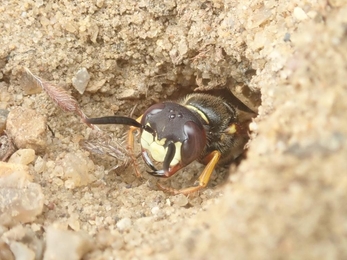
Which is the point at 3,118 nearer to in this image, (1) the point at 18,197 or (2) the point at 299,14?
(1) the point at 18,197

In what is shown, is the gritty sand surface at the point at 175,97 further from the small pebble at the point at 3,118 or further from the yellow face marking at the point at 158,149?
the yellow face marking at the point at 158,149

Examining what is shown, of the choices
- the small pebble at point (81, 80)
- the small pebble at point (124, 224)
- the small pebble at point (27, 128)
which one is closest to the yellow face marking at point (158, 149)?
the small pebble at point (81, 80)

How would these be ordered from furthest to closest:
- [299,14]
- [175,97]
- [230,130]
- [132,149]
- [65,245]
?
[175,97] → [230,130] → [132,149] → [299,14] → [65,245]

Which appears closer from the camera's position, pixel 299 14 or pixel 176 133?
pixel 299 14

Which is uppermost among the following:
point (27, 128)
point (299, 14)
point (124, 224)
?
point (299, 14)

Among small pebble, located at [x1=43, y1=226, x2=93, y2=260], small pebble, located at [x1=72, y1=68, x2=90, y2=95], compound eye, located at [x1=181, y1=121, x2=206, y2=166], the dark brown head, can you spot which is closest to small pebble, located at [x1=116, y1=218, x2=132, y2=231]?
small pebble, located at [x1=43, y1=226, x2=93, y2=260]

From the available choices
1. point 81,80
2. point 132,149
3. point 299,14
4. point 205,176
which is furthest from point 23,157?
point 299,14

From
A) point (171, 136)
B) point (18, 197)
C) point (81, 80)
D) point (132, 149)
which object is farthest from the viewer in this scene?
point (132, 149)
